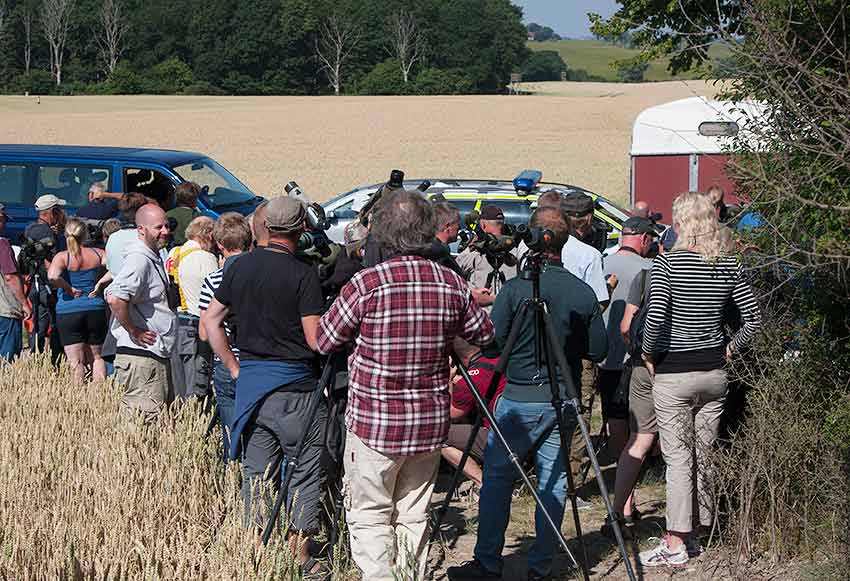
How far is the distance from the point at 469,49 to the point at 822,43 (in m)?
95.6

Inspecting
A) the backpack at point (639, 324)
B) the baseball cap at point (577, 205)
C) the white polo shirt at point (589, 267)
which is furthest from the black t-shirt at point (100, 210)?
the backpack at point (639, 324)

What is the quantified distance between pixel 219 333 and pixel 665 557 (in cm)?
250

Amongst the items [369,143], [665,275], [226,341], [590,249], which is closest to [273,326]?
[226,341]

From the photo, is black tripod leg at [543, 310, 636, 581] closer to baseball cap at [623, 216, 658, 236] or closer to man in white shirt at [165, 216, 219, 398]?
baseball cap at [623, 216, 658, 236]

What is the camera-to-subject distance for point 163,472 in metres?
6.01

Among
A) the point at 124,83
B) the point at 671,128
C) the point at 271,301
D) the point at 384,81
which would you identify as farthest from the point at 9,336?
the point at 384,81

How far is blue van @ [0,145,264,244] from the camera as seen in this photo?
13.7 meters

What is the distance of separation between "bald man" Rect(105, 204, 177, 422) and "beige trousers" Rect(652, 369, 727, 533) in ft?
9.83

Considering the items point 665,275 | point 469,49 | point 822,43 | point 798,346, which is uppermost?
point 469,49

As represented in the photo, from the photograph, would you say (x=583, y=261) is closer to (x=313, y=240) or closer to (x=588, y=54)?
(x=313, y=240)

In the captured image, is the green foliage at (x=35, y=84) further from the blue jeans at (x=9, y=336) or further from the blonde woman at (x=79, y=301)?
the blonde woman at (x=79, y=301)

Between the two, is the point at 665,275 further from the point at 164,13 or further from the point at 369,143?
the point at 164,13

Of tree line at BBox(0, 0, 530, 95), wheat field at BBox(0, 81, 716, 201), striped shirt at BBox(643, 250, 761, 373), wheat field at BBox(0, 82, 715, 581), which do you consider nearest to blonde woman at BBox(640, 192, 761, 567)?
striped shirt at BBox(643, 250, 761, 373)

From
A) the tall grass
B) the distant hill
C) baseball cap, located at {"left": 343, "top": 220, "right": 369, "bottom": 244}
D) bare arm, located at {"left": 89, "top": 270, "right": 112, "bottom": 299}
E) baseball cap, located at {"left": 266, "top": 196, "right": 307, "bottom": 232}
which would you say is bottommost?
the tall grass
